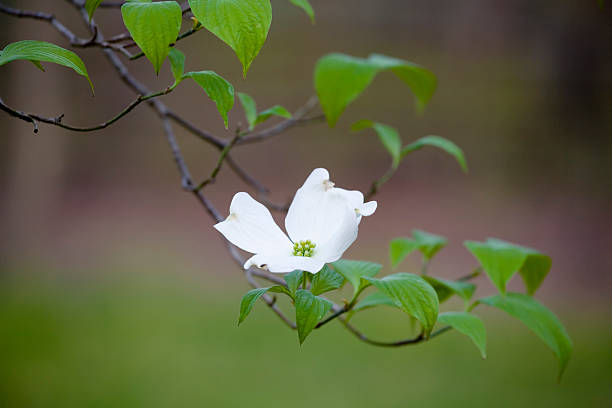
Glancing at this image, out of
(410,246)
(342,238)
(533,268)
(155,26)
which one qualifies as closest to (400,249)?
(410,246)

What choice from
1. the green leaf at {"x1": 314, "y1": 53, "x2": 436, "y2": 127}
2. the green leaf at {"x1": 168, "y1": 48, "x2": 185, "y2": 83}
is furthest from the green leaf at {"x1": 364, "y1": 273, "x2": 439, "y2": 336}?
the green leaf at {"x1": 168, "y1": 48, "x2": 185, "y2": 83}

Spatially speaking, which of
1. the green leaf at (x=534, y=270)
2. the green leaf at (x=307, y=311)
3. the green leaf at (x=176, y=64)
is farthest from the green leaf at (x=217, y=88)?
the green leaf at (x=534, y=270)

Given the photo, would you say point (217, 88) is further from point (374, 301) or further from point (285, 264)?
point (374, 301)

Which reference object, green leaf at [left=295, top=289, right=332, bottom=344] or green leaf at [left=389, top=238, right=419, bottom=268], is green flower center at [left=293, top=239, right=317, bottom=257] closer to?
green leaf at [left=295, top=289, right=332, bottom=344]

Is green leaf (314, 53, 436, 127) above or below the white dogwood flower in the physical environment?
above

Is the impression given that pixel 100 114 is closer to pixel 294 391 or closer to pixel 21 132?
pixel 21 132

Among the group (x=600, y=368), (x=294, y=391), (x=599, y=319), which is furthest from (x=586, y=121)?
(x=294, y=391)

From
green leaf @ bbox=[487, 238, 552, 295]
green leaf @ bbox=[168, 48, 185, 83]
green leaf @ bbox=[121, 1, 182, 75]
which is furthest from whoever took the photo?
green leaf @ bbox=[487, 238, 552, 295]

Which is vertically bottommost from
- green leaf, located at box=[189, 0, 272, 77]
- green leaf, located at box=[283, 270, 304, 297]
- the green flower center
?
green leaf, located at box=[283, 270, 304, 297]
